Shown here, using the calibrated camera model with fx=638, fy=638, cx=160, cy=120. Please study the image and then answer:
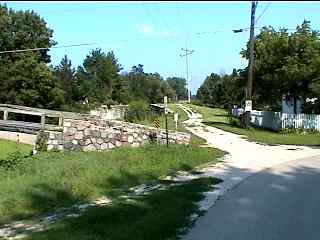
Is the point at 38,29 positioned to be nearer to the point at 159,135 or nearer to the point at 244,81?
the point at 244,81

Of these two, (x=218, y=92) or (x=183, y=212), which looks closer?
(x=183, y=212)

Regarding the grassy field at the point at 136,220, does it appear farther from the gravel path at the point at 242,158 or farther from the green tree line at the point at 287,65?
the green tree line at the point at 287,65

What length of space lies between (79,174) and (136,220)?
6.34 meters

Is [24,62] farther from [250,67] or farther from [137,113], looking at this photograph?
[250,67]

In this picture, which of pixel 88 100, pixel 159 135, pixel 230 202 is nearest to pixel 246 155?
pixel 159 135

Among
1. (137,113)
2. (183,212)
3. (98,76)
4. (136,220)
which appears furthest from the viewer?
(98,76)

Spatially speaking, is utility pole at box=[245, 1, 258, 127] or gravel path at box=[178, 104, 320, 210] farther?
utility pole at box=[245, 1, 258, 127]

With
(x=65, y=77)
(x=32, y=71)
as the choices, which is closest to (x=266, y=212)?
(x=32, y=71)

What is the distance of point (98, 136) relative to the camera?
2459 cm

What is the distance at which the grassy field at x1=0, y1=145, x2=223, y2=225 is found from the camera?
13.4 m

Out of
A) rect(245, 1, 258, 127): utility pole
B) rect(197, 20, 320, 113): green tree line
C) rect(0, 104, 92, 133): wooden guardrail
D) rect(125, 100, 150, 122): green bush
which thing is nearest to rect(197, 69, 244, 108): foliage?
rect(197, 20, 320, 113): green tree line

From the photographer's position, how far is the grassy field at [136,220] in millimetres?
9391

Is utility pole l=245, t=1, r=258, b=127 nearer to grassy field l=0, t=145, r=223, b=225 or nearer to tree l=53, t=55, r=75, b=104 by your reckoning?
grassy field l=0, t=145, r=223, b=225

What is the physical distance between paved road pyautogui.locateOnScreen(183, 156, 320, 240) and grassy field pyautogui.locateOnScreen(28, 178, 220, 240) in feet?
1.28
